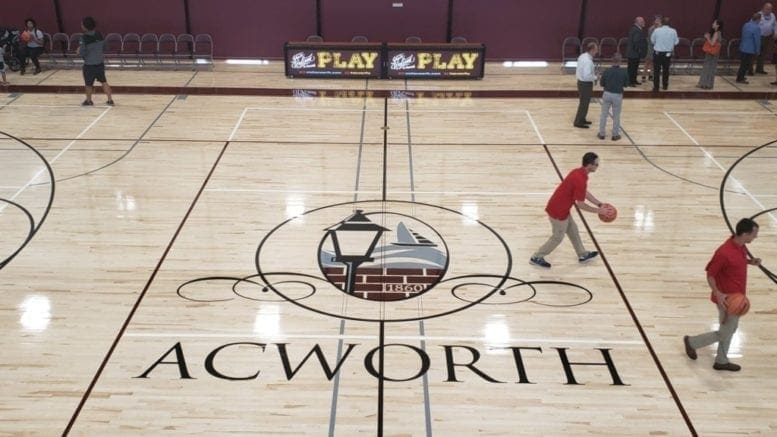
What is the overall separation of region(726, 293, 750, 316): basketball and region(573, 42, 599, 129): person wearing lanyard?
867cm

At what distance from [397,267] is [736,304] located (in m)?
4.37

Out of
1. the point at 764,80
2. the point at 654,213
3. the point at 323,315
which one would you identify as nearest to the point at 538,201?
the point at 654,213

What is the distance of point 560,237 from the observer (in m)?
9.94

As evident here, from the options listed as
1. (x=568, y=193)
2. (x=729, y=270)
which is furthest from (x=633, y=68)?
(x=729, y=270)

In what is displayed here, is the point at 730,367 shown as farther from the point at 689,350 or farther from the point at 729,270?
the point at 729,270

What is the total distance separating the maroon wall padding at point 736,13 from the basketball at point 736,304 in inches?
630

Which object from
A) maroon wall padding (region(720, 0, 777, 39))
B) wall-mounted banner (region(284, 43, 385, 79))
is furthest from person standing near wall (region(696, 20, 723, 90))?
wall-mounted banner (region(284, 43, 385, 79))

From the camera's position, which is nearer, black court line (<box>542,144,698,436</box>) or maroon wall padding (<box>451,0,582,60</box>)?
black court line (<box>542,144,698,436</box>)

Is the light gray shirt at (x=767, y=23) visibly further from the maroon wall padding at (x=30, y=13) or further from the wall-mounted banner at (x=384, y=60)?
the maroon wall padding at (x=30, y=13)

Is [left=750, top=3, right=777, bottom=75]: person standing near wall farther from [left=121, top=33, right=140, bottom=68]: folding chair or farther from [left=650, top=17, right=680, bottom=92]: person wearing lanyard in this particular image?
[left=121, top=33, right=140, bottom=68]: folding chair

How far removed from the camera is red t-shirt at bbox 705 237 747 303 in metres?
7.23

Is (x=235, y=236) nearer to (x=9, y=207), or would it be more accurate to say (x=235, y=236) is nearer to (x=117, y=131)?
(x=9, y=207)

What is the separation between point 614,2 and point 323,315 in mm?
15678

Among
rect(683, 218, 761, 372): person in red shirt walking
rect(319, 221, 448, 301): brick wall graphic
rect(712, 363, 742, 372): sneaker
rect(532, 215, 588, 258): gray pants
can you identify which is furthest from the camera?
A: rect(532, 215, 588, 258): gray pants
